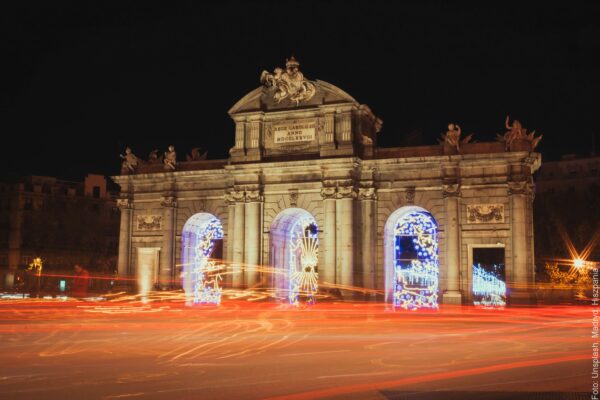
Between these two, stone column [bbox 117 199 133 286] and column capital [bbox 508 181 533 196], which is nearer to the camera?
column capital [bbox 508 181 533 196]

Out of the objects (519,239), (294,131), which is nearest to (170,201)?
(294,131)

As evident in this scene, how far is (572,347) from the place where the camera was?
1644 cm

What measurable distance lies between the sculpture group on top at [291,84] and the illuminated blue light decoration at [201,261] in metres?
8.94

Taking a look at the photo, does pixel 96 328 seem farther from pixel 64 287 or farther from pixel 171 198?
pixel 64 287

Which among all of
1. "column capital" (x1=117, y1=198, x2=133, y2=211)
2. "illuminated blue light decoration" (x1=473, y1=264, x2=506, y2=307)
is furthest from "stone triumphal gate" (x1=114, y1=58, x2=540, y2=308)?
"column capital" (x1=117, y1=198, x2=133, y2=211)

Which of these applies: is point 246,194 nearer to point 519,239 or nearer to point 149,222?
point 149,222

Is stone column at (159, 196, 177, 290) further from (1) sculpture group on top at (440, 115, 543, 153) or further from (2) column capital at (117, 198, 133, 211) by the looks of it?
(1) sculpture group on top at (440, 115, 543, 153)

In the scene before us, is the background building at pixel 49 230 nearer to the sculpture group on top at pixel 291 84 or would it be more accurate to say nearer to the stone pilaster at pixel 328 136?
the sculpture group on top at pixel 291 84

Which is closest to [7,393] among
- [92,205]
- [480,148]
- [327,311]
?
[327,311]

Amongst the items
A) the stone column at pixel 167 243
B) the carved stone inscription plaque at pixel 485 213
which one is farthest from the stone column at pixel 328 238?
the stone column at pixel 167 243

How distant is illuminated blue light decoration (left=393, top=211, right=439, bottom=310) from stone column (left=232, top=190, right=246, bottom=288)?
8624 mm

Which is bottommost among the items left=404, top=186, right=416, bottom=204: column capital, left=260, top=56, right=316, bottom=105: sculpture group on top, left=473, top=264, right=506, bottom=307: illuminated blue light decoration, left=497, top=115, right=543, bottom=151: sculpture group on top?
left=473, top=264, right=506, bottom=307: illuminated blue light decoration

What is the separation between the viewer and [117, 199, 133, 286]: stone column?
4103 cm

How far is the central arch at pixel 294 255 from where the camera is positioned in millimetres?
37375
